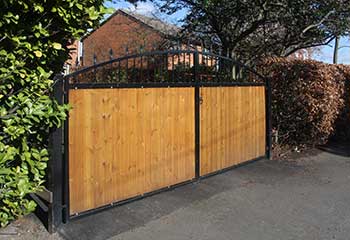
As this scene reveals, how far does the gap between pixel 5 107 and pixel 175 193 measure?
2.62m

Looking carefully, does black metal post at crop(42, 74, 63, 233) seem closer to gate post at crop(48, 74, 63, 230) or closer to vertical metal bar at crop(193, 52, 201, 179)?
gate post at crop(48, 74, 63, 230)

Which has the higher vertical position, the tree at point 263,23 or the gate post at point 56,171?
the tree at point 263,23

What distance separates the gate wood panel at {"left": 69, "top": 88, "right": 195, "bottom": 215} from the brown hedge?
Result: 331 centimetres

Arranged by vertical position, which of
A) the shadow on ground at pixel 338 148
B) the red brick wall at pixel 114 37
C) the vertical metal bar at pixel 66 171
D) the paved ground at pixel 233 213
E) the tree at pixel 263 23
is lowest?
the paved ground at pixel 233 213

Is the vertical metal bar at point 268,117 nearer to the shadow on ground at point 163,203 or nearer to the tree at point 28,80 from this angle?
the shadow on ground at point 163,203

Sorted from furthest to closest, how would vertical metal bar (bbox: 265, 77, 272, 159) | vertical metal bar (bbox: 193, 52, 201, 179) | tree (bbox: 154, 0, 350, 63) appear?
tree (bbox: 154, 0, 350, 63)
vertical metal bar (bbox: 265, 77, 272, 159)
vertical metal bar (bbox: 193, 52, 201, 179)

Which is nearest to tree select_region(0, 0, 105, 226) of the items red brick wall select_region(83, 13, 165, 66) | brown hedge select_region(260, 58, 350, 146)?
brown hedge select_region(260, 58, 350, 146)

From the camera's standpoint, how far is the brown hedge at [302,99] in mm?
7863

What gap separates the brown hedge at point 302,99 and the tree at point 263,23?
1.59 meters

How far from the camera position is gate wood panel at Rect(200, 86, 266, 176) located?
5.85 meters

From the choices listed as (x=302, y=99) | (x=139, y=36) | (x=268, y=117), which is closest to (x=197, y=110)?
(x=268, y=117)

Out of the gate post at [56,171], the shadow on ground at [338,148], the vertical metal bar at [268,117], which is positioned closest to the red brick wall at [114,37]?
the shadow on ground at [338,148]

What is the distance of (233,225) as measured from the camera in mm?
4195

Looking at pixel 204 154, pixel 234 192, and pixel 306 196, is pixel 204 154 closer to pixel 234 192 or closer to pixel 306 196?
pixel 234 192
